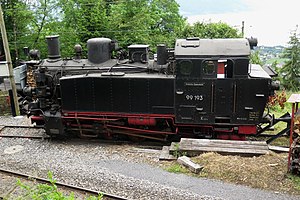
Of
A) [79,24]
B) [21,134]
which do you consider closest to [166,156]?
[21,134]

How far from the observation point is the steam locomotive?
9445mm

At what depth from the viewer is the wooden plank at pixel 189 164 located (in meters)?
8.01

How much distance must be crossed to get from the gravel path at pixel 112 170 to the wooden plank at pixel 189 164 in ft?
0.99

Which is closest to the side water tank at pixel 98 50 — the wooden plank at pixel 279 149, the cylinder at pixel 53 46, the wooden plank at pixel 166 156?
the cylinder at pixel 53 46

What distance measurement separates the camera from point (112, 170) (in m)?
8.42

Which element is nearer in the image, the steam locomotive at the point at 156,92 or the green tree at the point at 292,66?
the steam locomotive at the point at 156,92

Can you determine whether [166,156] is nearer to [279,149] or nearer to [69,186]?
[69,186]

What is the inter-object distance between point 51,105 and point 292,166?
788cm

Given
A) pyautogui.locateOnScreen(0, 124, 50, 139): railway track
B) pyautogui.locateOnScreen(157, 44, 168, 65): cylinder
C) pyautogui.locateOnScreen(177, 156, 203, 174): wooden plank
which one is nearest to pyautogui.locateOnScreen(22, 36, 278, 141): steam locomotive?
pyautogui.locateOnScreen(157, 44, 168, 65): cylinder

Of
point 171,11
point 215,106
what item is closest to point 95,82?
point 215,106

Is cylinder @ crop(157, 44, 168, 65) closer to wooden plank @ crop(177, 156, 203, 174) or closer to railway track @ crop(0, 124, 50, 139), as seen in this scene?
wooden plank @ crop(177, 156, 203, 174)

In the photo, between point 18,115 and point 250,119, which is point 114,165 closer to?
point 250,119

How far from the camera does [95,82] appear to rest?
10.5m

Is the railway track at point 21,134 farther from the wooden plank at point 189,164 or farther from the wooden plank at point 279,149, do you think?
the wooden plank at point 279,149
